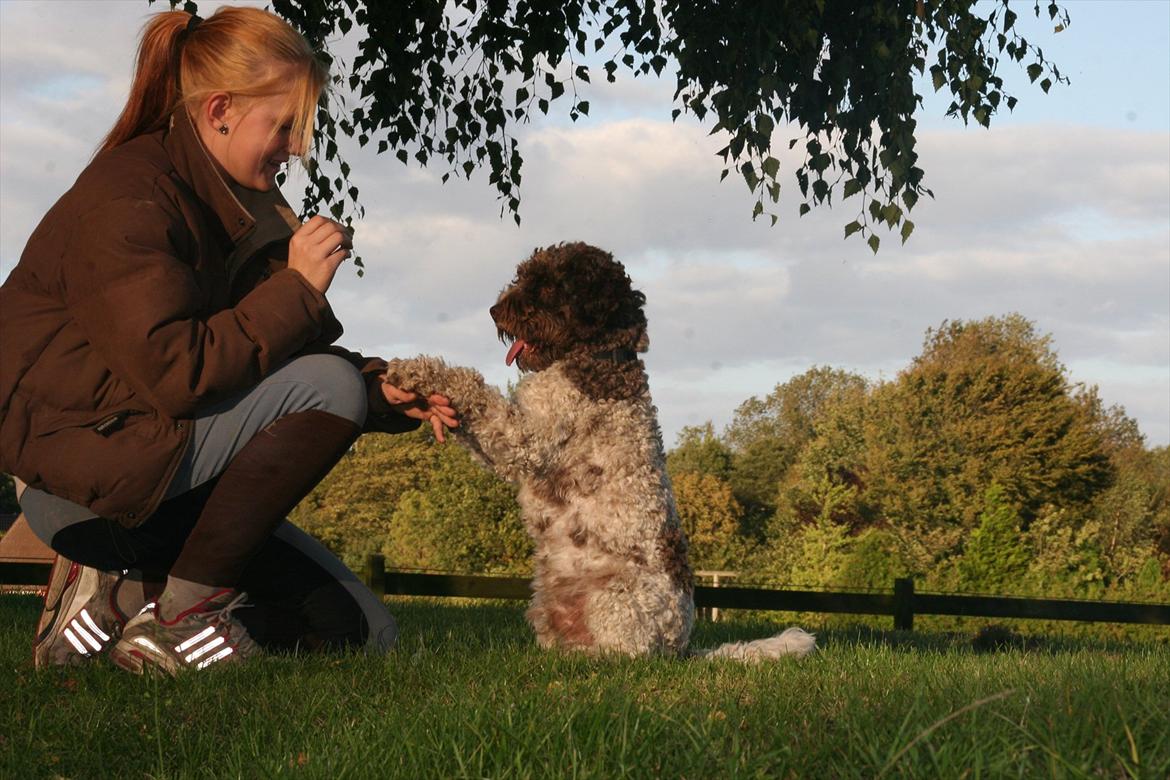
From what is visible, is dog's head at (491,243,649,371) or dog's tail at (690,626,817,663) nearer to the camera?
dog's tail at (690,626,817,663)

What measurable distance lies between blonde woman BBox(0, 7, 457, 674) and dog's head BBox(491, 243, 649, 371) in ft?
2.08

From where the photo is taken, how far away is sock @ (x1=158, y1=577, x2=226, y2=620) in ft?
15.0

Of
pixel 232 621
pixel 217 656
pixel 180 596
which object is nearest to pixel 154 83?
pixel 180 596

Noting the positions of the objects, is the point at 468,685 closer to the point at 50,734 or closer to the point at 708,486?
the point at 50,734

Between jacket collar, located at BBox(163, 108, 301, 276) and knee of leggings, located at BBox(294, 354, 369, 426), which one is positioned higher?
jacket collar, located at BBox(163, 108, 301, 276)

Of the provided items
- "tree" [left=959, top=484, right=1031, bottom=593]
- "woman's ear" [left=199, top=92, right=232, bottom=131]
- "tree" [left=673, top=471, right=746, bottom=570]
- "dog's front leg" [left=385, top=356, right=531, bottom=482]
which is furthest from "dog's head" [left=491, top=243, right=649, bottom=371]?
"tree" [left=673, top=471, right=746, bottom=570]

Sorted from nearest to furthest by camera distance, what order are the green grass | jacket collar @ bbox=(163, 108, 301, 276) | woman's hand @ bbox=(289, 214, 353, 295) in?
the green grass → woman's hand @ bbox=(289, 214, 353, 295) → jacket collar @ bbox=(163, 108, 301, 276)

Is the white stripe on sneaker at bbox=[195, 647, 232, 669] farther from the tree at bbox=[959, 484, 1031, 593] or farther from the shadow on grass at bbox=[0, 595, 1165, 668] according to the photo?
the tree at bbox=[959, 484, 1031, 593]

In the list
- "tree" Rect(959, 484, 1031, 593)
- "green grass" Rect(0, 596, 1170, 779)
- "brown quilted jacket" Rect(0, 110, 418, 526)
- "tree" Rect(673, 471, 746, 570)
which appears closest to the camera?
"green grass" Rect(0, 596, 1170, 779)

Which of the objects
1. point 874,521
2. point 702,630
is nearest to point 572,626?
point 702,630

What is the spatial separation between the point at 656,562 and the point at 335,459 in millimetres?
1518

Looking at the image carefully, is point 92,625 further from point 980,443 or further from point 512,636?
point 980,443

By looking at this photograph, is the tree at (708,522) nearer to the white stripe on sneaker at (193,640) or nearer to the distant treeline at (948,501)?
the distant treeline at (948,501)

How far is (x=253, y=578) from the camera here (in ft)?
17.4
